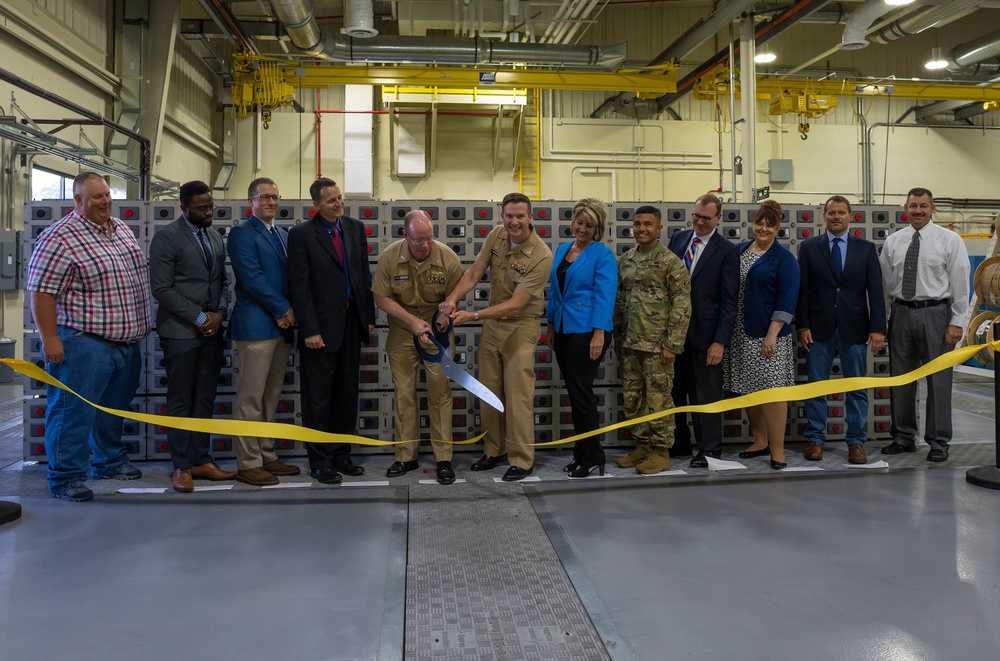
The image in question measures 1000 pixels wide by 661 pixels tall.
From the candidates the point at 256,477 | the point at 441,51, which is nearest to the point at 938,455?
the point at 256,477

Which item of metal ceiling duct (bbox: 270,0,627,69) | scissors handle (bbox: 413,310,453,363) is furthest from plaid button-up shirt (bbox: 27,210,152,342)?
metal ceiling duct (bbox: 270,0,627,69)

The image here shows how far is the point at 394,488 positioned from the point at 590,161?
1098cm

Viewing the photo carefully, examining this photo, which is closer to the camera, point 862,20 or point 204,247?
point 204,247

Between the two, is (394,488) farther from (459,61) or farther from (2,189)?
(459,61)

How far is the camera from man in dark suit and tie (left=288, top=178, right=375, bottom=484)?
4516 millimetres

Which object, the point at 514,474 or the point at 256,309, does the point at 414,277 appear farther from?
the point at 514,474

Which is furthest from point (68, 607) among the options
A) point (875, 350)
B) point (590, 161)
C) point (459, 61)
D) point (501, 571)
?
point (590, 161)

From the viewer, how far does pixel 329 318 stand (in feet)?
14.9

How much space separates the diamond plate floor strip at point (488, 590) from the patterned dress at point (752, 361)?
6.21 ft

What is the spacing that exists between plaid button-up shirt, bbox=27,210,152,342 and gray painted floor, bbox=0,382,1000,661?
41.3 inches

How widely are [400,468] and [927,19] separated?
1008cm

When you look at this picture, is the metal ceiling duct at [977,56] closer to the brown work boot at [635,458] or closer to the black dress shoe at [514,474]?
the brown work boot at [635,458]

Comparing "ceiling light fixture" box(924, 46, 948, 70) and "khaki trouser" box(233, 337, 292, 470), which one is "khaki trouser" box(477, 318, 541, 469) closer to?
"khaki trouser" box(233, 337, 292, 470)

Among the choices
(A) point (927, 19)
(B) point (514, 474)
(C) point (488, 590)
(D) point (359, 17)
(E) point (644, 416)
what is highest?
(A) point (927, 19)
